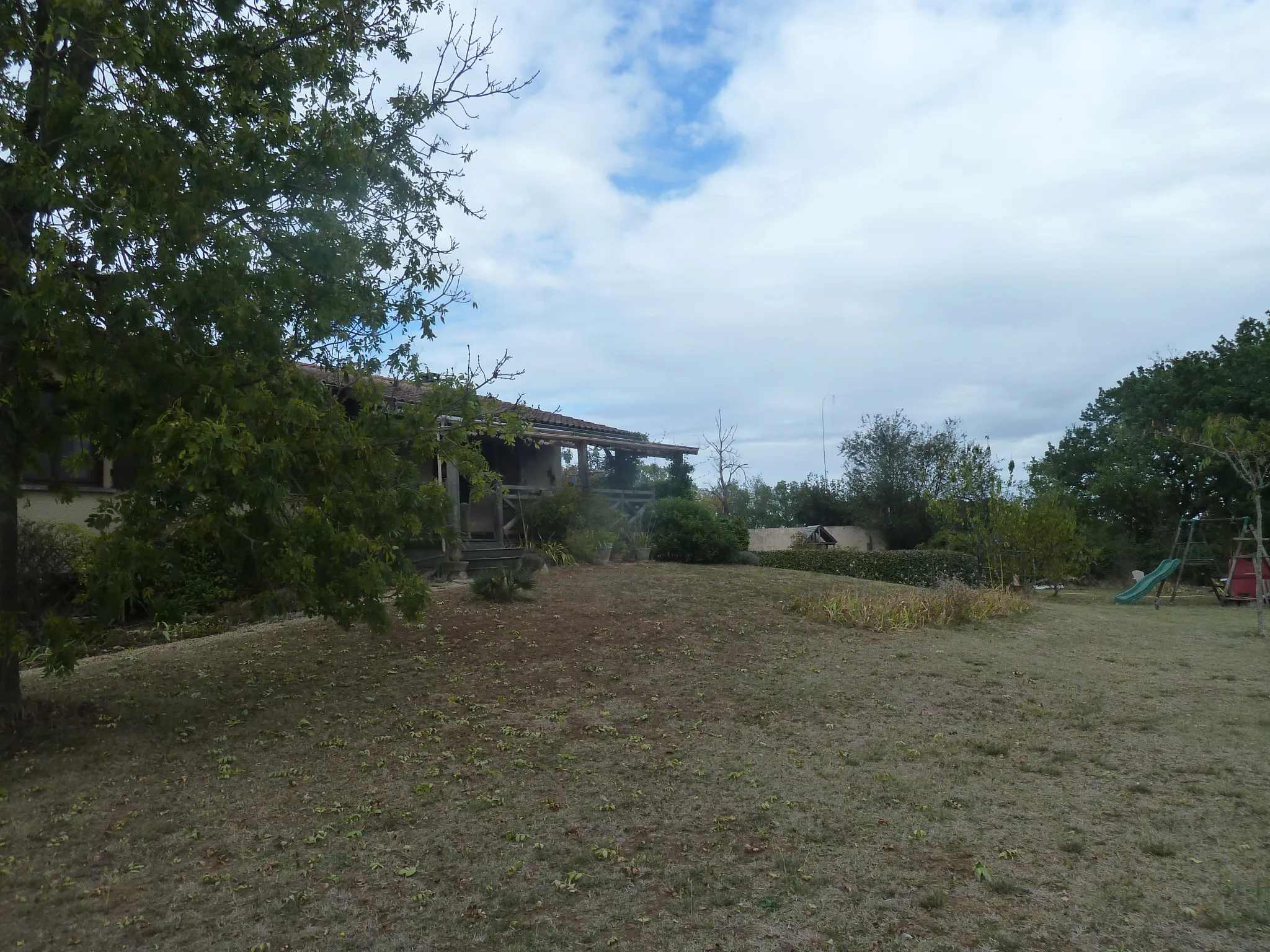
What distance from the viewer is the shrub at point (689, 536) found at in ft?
54.6

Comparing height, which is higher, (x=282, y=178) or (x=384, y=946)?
(x=282, y=178)

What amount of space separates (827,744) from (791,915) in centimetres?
254

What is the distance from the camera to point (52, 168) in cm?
557

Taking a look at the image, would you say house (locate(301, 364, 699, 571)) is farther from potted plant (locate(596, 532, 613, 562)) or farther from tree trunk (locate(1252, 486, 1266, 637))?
tree trunk (locate(1252, 486, 1266, 637))

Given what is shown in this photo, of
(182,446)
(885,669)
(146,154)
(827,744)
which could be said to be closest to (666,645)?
(885,669)

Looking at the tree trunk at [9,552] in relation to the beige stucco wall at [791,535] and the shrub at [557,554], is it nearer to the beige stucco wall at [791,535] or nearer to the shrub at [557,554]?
the shrub at [557,554]

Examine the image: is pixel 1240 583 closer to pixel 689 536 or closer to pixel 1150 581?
pixel 1150 581

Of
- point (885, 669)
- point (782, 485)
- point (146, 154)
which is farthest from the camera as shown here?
point (782, 485)

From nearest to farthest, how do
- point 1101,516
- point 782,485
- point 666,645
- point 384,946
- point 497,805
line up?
point 384,946
point 497,805
point 666,645
point 1101,516
point 782,485

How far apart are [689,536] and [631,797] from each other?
36.9ft

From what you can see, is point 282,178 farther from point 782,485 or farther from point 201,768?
point 782,485

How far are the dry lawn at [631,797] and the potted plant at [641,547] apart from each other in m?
7.20

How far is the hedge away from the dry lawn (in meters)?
10.5

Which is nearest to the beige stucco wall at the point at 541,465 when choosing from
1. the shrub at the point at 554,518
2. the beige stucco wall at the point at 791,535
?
the shrub at the point at 554,518
